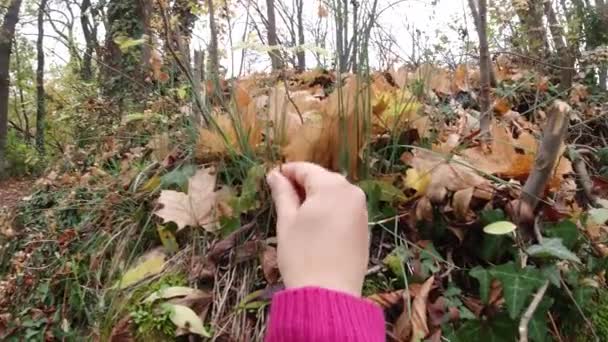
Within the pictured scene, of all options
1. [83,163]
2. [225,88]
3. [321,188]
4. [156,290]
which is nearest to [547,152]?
[321,188]

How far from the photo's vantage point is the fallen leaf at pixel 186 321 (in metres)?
1.03

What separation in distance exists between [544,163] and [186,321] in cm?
72

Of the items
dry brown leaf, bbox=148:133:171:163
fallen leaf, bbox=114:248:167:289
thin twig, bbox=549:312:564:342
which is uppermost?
dry brown leaf, bbox=148:133:171:163

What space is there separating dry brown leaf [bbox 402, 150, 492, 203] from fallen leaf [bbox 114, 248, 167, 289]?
59cm

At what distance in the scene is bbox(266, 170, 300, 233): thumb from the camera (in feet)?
2.72

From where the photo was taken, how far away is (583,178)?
1385 mm

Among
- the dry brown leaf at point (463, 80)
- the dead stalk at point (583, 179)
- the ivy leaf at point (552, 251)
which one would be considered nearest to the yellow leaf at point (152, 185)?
the ivy leaf at point (552, 251)

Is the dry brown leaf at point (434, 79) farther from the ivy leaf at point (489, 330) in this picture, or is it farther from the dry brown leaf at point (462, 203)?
the ivy leaf at point (489, 330)

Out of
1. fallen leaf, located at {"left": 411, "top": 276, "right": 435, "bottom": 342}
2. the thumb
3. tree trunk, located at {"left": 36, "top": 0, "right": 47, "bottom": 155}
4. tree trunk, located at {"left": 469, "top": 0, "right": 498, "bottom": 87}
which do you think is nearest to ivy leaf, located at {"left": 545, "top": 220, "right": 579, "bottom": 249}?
fallen leaf, located at {"left": 411, "top": 276, "right": 435, "bottom": 342}

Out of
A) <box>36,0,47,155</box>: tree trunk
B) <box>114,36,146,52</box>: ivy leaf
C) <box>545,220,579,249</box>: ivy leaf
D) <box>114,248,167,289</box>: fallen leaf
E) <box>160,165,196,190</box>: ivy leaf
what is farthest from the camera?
<box>36,0,47,155</box>: tree trunk

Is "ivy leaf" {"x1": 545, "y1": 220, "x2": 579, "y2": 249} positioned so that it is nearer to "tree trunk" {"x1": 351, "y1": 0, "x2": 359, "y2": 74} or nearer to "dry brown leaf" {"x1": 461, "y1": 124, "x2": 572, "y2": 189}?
"dry brown leaf" {"x1": 461, "y1": 124, "x2": 572, "y2": 189}

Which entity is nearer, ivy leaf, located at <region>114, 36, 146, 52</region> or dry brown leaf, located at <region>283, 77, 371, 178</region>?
dry brown leaf, located at <region>283, 77, 371, 178</region>

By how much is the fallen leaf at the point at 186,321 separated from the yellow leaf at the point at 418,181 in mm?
511

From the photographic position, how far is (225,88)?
2084 mm
